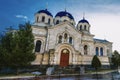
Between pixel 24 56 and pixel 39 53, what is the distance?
300 inches

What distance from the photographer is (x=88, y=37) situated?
1374 inches

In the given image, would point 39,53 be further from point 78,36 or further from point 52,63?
point 78,36

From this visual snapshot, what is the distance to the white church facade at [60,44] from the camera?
92.8 feet

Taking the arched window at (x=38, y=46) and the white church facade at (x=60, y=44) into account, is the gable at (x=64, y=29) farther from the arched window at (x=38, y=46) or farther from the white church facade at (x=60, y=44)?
the arched window at (x=38, y=46)

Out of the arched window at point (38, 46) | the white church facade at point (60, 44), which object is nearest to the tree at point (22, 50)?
the white church facade at point (60, 44)

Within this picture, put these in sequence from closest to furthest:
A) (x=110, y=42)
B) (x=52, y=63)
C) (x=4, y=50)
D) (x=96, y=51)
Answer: (x=4, y=50)
(x=52, y=63)
(x=96, y=51)
(x=110, y=42)

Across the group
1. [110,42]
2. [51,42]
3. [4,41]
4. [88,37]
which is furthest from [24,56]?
[110,42]

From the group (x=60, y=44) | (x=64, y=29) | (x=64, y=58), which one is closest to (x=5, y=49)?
(x=60, y=44)

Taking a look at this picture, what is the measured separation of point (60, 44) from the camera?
28.9 metres

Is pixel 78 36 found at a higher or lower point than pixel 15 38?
higher

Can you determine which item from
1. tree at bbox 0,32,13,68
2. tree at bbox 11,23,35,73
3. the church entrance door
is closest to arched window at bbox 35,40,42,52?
the church entrance door

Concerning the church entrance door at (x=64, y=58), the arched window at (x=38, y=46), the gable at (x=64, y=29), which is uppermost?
the gable at (x=64, y=29)

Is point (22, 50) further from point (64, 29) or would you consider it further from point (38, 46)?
point (64, 29)

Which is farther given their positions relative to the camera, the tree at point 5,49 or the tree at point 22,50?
the tree at point 22,50
